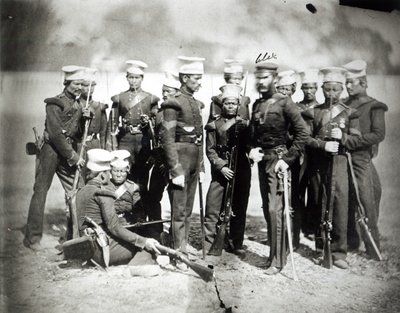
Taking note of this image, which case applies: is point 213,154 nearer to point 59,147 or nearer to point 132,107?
point 132,107

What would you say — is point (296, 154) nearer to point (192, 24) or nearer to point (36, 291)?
point (192, 24)

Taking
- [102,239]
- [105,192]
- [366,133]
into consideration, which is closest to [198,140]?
[105,192]

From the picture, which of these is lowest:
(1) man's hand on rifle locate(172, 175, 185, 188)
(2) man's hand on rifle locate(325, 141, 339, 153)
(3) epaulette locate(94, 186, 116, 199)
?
(3) epaulette locate(94, 186, 116, 199)

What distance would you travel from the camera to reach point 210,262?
11.9ft

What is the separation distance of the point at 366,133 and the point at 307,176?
53cm

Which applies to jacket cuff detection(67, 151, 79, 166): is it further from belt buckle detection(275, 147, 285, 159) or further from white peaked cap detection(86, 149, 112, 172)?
belt buckle detection(275, 147, 285, 159)

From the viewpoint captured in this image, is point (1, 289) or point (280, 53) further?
point (280, 53)

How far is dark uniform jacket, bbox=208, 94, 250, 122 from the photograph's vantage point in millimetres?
3688

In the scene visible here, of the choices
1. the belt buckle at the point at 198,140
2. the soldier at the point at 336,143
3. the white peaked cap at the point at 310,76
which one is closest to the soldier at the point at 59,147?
the belt buckle at the point at 198,140

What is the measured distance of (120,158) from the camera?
140 inches

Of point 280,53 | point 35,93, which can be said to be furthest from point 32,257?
point 280,53

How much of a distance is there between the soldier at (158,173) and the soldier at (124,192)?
0.34 ft

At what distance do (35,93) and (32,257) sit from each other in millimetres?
1142

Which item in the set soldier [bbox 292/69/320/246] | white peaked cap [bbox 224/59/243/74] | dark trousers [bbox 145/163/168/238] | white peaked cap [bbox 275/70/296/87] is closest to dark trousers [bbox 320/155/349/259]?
soldier [bbox 292/69/320/246]
